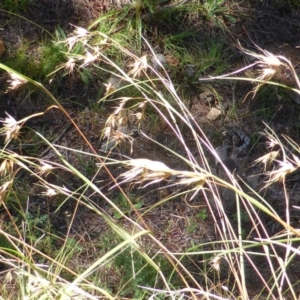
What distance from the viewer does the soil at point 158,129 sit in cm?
298

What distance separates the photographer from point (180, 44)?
11.4 ft

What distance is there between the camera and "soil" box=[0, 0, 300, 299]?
2980mm

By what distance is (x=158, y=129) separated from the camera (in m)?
3.21

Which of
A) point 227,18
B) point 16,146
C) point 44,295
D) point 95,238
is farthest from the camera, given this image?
point 227,18

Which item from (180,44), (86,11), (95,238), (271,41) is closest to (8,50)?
(86,11)

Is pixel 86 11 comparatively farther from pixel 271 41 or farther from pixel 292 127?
pixel 292 127

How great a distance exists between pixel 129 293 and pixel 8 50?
Result: 58.3 inches

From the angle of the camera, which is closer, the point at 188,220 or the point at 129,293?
the point at 129,293

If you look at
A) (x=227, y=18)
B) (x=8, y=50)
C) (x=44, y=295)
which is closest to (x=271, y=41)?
(x=227, y=18)

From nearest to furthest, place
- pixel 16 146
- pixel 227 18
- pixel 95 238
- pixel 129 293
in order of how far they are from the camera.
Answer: pixel 129 293, pixel 95 238, pixel 16 146, pixel 227 18

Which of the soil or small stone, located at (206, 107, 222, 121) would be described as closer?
the soil

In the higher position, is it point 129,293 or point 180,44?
point 180,44

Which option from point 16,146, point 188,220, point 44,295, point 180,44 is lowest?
point 188,220

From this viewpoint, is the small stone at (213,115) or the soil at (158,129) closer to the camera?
the soil at (158,129)
